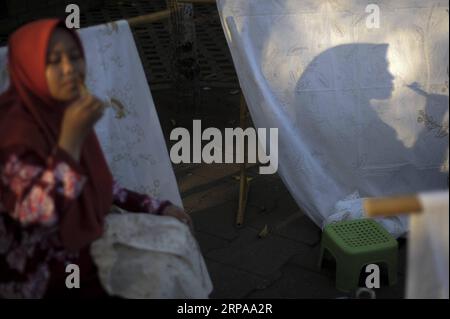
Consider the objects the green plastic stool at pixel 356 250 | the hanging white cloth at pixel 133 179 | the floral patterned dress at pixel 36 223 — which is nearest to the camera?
the floral patterned dress at pixel 36 223

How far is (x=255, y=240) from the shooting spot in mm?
3877

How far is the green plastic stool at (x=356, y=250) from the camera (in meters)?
3.28

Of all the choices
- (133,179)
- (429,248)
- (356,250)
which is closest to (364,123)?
(356,250)

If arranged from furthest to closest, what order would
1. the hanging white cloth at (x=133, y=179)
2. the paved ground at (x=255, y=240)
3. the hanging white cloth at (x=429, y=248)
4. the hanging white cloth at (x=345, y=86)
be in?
the hanging white cloth at (x=345, y=86) → the paved ground at (x=255, y=240) → the hanging white cloth at (x=133, y=179) → the hanging white cloth at (x=429, y=248)

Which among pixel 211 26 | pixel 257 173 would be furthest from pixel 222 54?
pixel 257 173

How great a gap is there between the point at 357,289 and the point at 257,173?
5.30 feet

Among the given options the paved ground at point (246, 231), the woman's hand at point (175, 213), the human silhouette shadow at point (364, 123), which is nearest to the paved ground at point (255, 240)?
the paved ground at point (246, 231)

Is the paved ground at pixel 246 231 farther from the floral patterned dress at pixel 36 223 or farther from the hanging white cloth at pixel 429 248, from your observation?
the hanging white cloth at pixel 429 248

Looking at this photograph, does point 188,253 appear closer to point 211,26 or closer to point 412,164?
point 412,164

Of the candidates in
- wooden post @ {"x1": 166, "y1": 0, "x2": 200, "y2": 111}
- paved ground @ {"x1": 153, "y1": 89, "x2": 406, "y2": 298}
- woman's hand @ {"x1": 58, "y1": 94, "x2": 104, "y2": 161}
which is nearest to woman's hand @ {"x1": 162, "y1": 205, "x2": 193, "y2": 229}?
woman's hand @ {"x1": 58, "y1": 94, "x2": 104, "y2": 161}

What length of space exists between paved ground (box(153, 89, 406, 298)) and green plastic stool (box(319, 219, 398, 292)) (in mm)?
90

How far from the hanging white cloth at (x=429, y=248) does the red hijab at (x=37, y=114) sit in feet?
3.70

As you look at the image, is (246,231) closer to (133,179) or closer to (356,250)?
(356,250)
